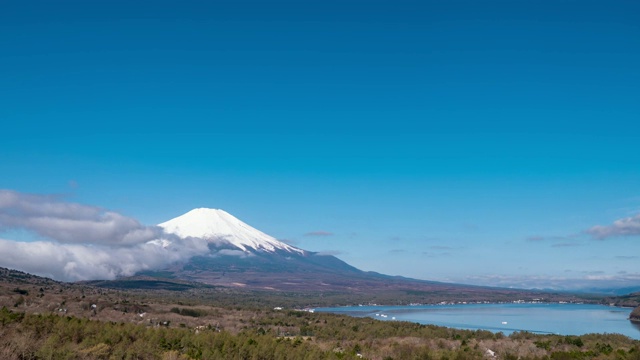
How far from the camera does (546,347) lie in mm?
39344

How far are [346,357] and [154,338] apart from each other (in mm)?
10550

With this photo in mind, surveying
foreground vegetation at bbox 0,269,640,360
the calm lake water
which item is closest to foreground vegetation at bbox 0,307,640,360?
foreground vegetation at bbox 0,269,640,360

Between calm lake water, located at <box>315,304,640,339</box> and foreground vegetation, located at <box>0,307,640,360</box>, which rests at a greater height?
foreground vegetation, located at <box>0,307,640,360</box>

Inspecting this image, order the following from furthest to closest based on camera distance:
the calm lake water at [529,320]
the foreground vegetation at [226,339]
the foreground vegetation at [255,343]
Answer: the calm lake water at [529,320] → the foreground vegetation at [226,339] → the foreground vegetation at [255,343]

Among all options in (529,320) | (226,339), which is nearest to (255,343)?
(226,339)

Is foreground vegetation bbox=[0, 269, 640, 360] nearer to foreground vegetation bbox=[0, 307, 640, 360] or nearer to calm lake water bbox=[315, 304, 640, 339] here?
foreground vegetation bbox=[0, 307, 640, 360]

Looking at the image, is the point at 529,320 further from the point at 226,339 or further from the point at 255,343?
the point at 226,339

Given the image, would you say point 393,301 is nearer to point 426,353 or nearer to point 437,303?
point 437,303

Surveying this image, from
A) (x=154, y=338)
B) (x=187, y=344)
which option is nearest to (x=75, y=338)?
(x=154, y=338)

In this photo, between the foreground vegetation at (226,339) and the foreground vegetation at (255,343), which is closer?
the foreground vegetation at (255,343)

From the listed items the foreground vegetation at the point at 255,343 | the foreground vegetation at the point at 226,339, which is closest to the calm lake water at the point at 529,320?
the foreground vegetation at the point at 226,339

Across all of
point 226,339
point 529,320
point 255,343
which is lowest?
point 529,320

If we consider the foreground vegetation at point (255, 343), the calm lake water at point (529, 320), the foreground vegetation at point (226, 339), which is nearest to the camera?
the foreground vegetation at point (255, 343)

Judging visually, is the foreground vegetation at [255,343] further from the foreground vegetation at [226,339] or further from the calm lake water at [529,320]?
the calm lake water at [529,320]
